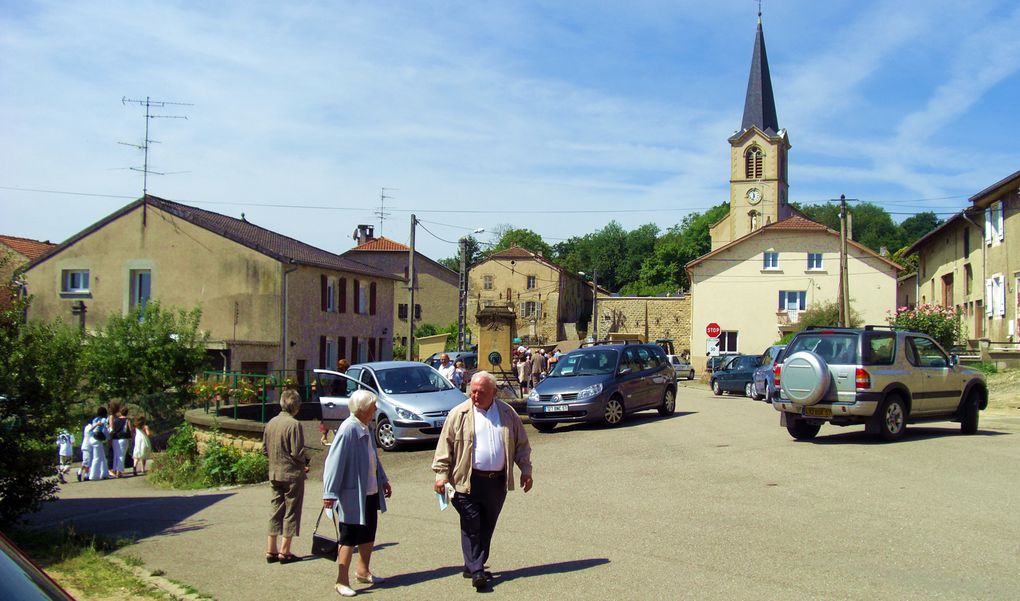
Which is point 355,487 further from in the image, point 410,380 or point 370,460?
point 410,380

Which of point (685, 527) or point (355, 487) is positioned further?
point (685, 527)

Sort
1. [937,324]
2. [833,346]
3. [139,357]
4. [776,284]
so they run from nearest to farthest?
[833,346]
[139,357]
[937,324]
[776,284]

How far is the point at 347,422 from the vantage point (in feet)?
A: 23.9

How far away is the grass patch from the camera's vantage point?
7.42 meters

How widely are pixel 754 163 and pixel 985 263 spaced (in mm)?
43740

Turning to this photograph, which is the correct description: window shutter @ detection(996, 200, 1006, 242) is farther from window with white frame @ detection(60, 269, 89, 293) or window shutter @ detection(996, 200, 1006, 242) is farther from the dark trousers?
window with white frame @ detection(60, 269, 89, 293)

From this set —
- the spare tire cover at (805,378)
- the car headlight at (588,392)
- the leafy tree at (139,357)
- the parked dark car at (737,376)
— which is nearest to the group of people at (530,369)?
the parked dark car at (737,376)

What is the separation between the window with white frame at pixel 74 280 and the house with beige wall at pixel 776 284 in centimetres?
3501

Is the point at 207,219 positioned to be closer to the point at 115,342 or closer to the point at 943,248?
the point at 115,342

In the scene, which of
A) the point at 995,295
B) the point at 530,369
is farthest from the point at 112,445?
the point at 995,295

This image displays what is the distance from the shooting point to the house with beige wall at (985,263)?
30.4m

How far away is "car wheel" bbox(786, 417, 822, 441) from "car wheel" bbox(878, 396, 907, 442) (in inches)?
46.3

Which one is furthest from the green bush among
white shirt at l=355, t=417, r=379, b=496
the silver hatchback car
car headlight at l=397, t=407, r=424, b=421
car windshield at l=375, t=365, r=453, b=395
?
white shirt at l=355, t=417, r=379, b=496

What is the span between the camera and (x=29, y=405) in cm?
1038
